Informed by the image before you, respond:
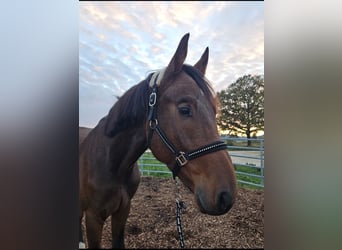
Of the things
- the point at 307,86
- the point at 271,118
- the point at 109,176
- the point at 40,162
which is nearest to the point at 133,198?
the point at 109,176

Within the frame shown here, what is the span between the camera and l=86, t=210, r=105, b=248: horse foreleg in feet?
3.55

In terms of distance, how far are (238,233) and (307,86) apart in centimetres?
68

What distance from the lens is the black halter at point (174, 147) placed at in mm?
766

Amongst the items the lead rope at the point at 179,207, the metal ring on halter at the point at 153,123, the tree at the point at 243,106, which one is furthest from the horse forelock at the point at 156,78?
the lead rope at the point at 179,207

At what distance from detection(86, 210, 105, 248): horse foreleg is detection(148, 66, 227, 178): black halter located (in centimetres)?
50

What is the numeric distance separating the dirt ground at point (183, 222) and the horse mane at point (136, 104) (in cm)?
32

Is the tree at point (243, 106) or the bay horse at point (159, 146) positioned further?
the tree at point (243, 106)

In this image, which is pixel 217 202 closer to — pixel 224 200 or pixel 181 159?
pixel 224 200

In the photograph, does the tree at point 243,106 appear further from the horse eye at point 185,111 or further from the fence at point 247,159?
the horse eye at point 185,111

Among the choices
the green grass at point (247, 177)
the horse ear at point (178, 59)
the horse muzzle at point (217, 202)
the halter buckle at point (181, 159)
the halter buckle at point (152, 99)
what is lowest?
the horse muzzle at point (217, 202)

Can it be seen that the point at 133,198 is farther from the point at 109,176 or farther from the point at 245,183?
the point at 245,183

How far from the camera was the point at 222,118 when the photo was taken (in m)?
0.97

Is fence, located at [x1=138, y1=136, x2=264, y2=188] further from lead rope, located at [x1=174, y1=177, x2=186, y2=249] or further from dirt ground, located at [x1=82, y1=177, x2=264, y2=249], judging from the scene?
lead rope, located at [x1=174, y1=177, x2=186, y2=249]

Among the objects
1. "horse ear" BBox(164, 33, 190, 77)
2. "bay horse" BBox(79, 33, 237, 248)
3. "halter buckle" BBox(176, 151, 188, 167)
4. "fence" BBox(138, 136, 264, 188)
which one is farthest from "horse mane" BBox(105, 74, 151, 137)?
"fence" BBox(138, 136, 264, 188)
